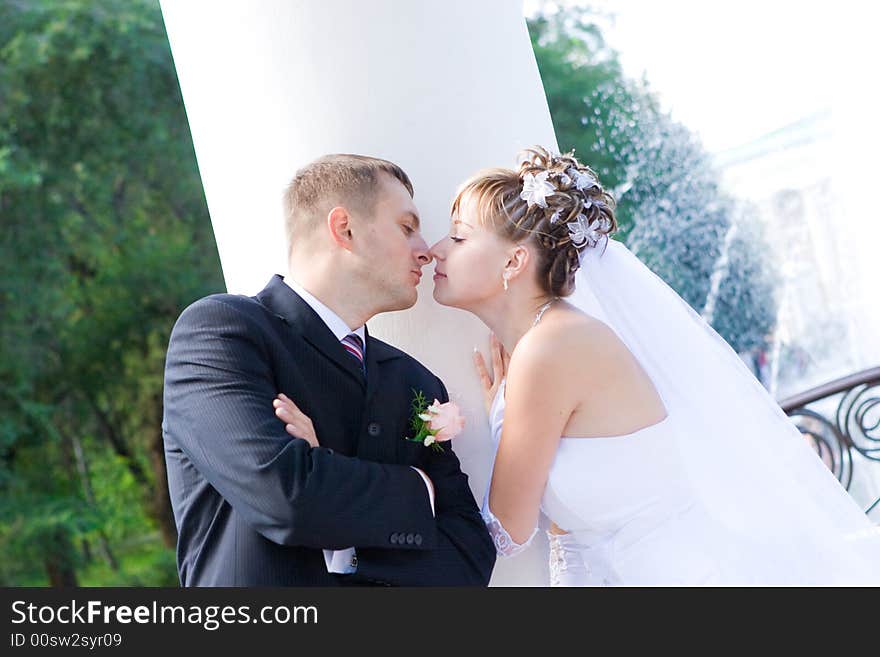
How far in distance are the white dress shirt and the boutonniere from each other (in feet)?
0.44

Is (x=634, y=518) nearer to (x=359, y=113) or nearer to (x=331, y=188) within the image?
(x=331, y=188)

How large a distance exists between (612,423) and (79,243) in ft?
36.5

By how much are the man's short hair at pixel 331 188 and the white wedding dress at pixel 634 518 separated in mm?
707

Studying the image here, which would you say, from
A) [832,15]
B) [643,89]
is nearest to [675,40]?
[643,89]

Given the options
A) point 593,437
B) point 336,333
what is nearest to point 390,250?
point 336,333

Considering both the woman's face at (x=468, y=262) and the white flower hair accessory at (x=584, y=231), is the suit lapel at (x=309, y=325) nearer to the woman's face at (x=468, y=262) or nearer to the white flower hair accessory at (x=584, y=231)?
the woman's face at (x=468, y=262)

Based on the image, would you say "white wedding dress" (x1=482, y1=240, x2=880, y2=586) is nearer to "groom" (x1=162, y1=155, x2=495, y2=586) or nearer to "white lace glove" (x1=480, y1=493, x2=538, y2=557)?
"white lace glove" (x1=480, y1=493, x2=538, y2=557)

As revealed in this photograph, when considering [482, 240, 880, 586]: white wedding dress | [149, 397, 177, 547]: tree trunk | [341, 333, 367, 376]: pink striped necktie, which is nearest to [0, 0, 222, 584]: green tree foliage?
[149, 397, 177, 547]: tree trunk

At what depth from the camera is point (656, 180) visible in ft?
43.0

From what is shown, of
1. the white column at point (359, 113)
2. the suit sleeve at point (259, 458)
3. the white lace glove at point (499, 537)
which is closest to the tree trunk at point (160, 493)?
the white column at point (359, 113)

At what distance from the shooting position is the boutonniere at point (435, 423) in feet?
9.22

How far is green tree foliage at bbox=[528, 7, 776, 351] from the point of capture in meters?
12.4

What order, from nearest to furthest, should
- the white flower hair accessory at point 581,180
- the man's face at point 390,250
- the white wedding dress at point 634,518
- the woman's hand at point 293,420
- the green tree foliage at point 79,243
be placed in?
the woman's hand at point 293,420 < the man's face at point 390,250 < the white wedding dress at point 634,518 < the white flower hair accessory at point 581,180 < the green tree foliage at point 79,243

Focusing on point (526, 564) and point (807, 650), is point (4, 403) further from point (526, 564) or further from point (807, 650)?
point (807, 650)
